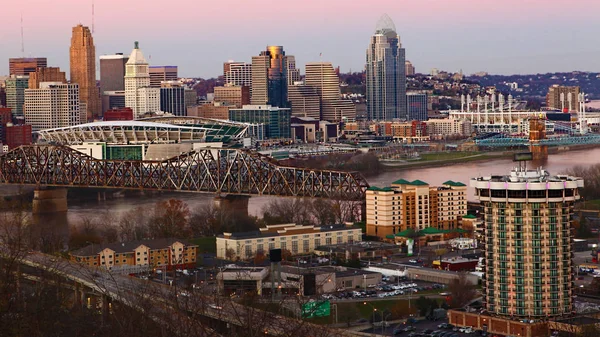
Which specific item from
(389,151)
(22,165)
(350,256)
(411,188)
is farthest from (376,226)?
(389,151)

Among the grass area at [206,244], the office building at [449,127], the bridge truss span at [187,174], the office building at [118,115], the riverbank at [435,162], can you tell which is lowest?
the grass area at [206,244]

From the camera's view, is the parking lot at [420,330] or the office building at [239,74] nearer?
the parking lot at [420,330]

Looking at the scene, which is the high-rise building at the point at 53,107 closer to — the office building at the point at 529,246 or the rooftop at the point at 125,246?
the rooftop at the point at 125,246

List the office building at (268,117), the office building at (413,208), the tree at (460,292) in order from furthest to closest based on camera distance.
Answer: the office building at (268,117)
the office building at (413,208)
the tree at (460,292)

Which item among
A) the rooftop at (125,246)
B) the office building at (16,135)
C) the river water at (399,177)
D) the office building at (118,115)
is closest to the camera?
the rooftop at (125,246)

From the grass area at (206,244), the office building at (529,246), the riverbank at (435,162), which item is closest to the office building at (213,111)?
the riverbank at (435,162)

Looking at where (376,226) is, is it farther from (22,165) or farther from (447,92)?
(447,92)

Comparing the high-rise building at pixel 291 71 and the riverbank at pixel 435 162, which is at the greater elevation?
the high-rise building at pixel 291 71
